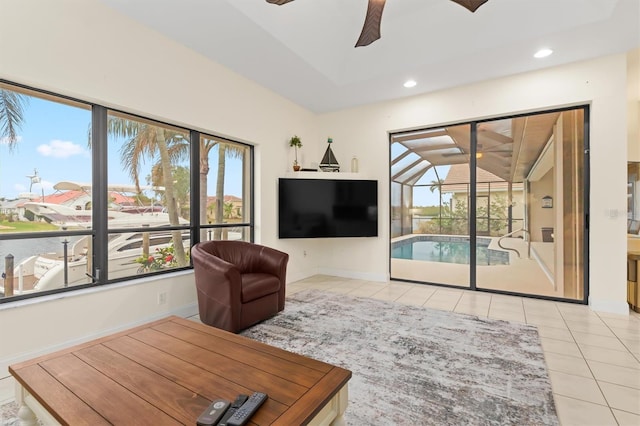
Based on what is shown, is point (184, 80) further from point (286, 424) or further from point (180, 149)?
point (286, 424)

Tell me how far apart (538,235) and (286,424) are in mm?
4413

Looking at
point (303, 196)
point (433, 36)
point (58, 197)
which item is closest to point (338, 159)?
point (303, 196)

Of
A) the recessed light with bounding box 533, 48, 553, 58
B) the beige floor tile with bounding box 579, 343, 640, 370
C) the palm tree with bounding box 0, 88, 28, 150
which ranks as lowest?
the beige floor tile with bounding box 579, 343, 640, 370

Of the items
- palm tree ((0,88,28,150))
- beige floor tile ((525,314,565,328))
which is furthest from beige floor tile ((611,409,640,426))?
palm tree ((0,88,28,150))

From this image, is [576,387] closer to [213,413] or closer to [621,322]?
[621,322]

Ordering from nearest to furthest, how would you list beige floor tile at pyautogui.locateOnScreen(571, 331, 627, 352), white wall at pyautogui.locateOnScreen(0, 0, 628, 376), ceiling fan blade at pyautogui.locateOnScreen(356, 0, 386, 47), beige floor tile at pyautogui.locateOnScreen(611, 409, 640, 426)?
beige floor tile at pyautogui.locateOnScreen(611, 409, 640, 426) → ceiling fan blade at pyautogui.locateOnScreen(356, 0, 386, 47) → white wall at pyautogui.locateOnScreen(0, 0, 628, 376) → beige floor tile at pyautogui.locateOnScreen(571, 331, 627, 352)

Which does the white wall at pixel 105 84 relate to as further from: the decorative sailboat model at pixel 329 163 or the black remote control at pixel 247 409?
the black remote control at pixel 247 409

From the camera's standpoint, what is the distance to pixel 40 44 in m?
2.36

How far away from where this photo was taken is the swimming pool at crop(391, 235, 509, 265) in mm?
4391

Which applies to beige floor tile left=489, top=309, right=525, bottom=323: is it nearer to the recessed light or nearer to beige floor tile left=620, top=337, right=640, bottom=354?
beige floor tile left=620, top=337, right=640, bottom=354

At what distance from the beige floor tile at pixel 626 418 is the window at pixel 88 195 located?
3.92 meters

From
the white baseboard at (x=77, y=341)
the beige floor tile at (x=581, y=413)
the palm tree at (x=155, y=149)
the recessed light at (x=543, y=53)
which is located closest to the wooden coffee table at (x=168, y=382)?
the white baseboard at (x=77, y=341)

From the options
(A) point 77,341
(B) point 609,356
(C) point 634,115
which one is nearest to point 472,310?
(B) point 609,356

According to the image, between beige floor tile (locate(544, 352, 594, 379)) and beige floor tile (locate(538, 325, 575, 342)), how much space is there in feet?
1.35
